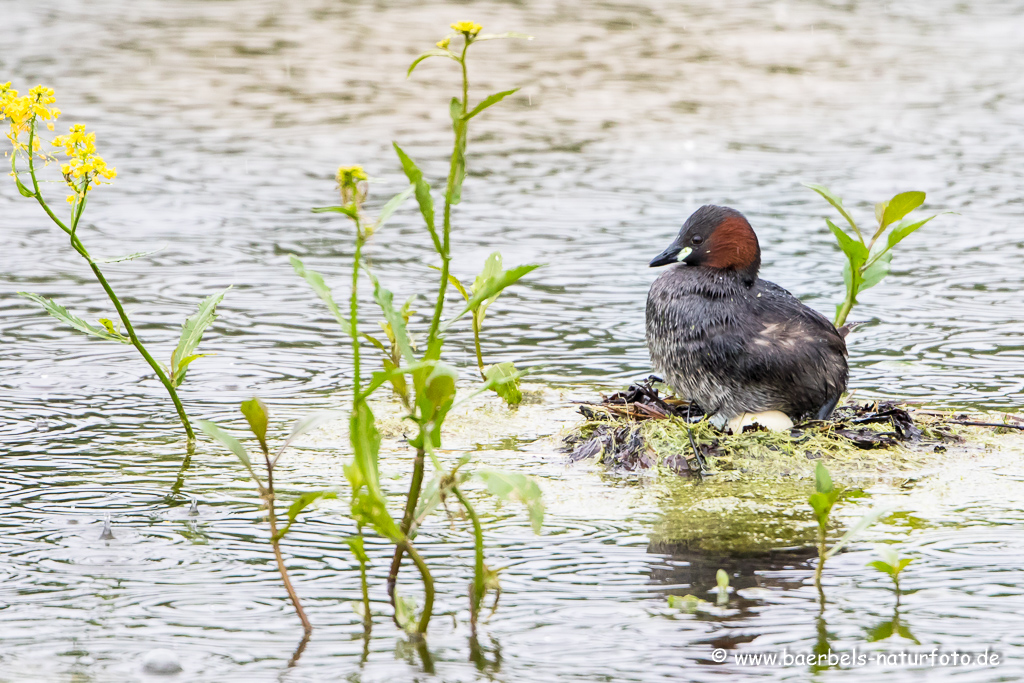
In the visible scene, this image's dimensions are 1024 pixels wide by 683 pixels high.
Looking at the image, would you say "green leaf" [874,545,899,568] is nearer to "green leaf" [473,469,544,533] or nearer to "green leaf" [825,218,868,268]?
"green leaf" [473,469,544,533]

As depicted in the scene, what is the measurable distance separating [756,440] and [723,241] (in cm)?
90

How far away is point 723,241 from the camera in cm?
564

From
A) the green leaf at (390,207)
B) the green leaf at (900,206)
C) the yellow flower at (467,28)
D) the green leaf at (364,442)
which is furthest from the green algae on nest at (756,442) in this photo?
the yellow flower at (467,28)

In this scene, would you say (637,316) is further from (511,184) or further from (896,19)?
(896,19)

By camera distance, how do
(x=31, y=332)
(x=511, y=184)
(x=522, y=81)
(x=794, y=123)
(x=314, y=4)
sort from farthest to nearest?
(x=314, y=4)
(x=522, y=81)
(x=794, y=123)
(x=511, y=184)
(x=31, y=332)

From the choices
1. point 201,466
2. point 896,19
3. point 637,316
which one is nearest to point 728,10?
point 896,19

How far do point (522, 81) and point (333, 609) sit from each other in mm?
9841

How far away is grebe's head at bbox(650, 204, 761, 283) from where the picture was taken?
5633mm

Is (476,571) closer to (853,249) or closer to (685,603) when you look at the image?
(685,603)

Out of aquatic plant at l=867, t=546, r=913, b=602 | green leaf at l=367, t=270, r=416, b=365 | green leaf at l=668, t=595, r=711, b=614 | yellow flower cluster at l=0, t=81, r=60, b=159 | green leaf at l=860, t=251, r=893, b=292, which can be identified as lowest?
green leaf at l=668, t=595, r=711, b=614

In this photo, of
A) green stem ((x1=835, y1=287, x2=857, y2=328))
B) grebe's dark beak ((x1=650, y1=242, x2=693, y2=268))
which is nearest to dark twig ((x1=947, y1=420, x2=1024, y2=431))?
Answer: green stem ((x1=835, y1=287, x2=857, y2=328))

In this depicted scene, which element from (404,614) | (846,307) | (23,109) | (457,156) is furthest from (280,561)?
(846,307)

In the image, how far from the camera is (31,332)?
22.7ft

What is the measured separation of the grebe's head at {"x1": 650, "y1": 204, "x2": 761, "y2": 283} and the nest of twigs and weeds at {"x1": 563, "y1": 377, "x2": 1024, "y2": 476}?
629mm
